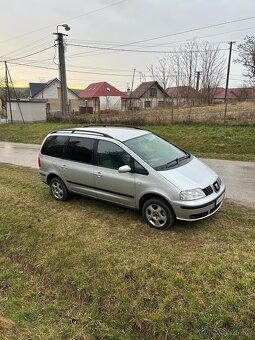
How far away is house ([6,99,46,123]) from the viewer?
3058 centimetres

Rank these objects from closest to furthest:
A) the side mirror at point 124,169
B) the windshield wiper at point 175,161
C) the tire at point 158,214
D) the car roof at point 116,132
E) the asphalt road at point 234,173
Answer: the tire at point 158,214 < the side mirror at point 124,169 < the windshield wiper at point 175,161 < the car roof at point 116,132 < the asphalt road at point 234,173

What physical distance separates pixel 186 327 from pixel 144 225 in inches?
79.5

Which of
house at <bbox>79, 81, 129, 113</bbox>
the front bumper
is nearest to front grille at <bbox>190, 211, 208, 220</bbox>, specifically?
the front bumper

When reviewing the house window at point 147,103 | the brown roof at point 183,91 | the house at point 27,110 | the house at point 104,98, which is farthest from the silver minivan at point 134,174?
the house window at point 147,103

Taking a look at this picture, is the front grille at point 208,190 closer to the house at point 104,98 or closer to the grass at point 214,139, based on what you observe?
the grass at point 214,139

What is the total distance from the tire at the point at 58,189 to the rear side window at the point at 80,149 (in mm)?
634

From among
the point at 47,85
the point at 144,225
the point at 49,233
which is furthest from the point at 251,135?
the point at 47,85

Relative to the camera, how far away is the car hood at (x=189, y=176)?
4418 millimetres

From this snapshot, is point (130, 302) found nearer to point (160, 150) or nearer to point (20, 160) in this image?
point (160, 150)

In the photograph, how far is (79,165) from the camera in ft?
18.6

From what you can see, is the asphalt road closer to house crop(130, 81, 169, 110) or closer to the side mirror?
the side mirror

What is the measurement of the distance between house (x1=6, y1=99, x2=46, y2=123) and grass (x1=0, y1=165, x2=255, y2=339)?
2720 centimetres

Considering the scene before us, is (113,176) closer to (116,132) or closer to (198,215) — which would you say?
(116,132)

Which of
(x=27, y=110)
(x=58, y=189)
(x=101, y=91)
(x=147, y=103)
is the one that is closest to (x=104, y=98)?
(x=101, y=91)
